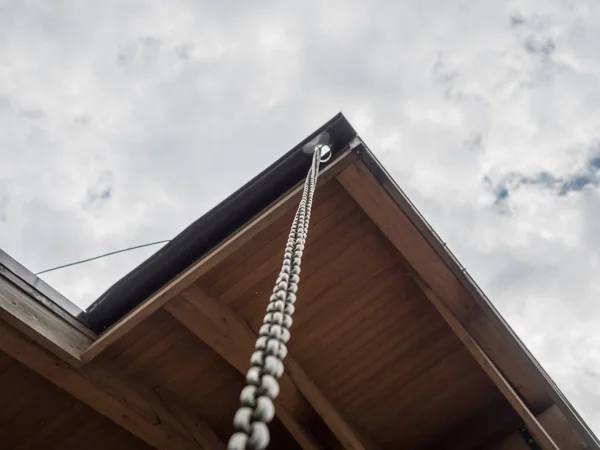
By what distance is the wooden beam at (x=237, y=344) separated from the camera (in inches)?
95.8

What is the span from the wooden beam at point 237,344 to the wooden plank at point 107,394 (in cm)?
48

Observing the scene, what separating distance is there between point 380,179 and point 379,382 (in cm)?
129

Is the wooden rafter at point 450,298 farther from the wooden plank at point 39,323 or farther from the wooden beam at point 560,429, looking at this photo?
the wooden plank at point 39,323

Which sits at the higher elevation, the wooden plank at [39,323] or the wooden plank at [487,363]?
the wooden plank at [39,323]

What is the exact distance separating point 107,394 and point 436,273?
5.64ft

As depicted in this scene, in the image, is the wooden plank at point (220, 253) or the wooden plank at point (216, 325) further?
the wooden plank at point (216, 325)

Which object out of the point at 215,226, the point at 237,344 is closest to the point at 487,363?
the point at 237,344

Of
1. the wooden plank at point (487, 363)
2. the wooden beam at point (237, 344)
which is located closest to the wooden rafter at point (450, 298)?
the wooden plank at point (487, 363)

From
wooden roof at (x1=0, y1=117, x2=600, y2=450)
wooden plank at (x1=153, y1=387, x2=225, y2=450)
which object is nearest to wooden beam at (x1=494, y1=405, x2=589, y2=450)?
wooden roof at (x1=0, y1=117, x2=600, y2=450)

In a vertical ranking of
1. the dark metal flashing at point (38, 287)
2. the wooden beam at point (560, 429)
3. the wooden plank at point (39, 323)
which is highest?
the dark metal flashing at point (38, 287)

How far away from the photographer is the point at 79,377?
2346 mm

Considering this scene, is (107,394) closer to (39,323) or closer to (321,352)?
(39,323)

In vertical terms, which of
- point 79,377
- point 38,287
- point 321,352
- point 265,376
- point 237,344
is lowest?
point 265,376

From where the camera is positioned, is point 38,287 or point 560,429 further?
point 560,429
